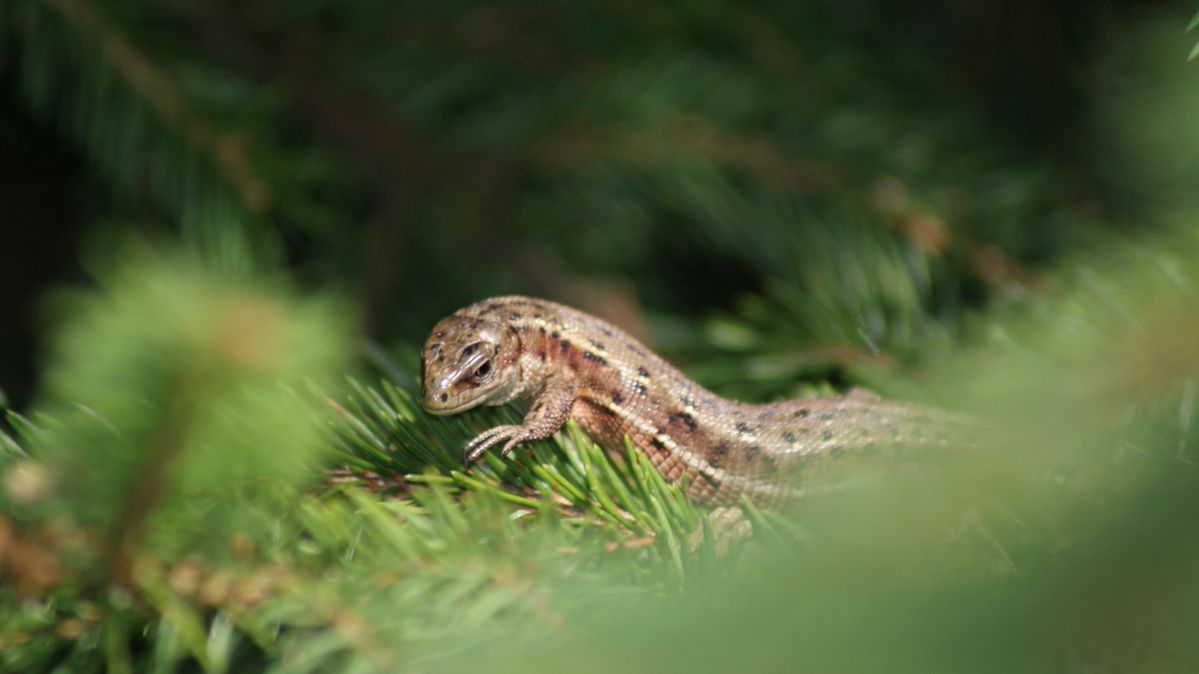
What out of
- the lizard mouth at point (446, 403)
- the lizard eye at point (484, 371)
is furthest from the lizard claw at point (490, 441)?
the lizard eye at point (484, 371)

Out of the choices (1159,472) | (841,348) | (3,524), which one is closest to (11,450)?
(3,524)

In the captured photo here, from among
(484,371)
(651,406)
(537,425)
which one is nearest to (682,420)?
(651,406)

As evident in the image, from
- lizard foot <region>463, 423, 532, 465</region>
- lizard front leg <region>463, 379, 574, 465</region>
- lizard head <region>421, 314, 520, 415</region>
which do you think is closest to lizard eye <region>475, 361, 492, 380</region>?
lizard head <region>421, 314, 520, 415</region>

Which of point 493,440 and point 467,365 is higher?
point 467,365

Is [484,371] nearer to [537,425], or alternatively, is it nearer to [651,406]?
[537,425]

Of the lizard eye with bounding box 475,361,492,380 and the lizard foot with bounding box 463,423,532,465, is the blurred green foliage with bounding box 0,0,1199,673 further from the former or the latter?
the lizard eye with bounding box 475,361,492,380
